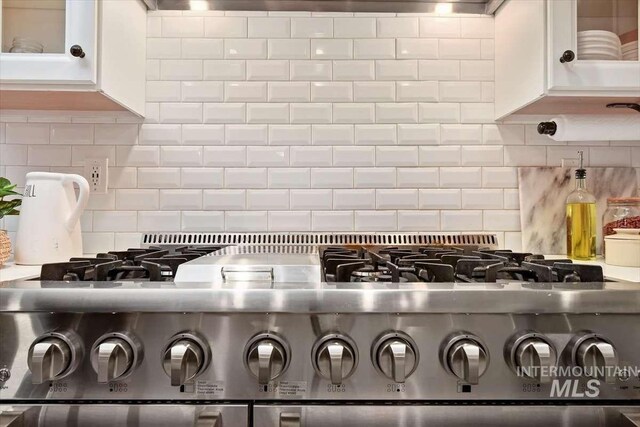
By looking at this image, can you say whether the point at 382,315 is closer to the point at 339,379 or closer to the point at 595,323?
the point at 339,379

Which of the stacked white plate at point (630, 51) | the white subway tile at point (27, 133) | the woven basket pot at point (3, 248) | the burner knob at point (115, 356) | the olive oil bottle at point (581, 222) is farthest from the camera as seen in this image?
the white subway tile at point (27, 133)

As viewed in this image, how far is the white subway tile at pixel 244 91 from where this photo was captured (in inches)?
58.2

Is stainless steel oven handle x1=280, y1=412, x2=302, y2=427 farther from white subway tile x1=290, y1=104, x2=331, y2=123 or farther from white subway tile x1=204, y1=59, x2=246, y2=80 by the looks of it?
white subway tile x1=204, y1=59, x2=246, y2=80

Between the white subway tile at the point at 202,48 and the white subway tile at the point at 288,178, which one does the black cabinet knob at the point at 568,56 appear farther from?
the white subway tile at the point at 202,48

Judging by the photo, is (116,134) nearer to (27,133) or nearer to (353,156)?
(27,133)

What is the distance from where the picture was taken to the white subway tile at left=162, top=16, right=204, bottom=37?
1.48 m

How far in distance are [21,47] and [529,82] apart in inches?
55.0

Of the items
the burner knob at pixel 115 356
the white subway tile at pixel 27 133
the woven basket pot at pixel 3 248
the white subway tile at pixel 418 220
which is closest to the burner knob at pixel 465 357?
the burner knob at pixel 115 356

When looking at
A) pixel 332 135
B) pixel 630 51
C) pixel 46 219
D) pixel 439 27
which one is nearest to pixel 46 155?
pixel 46 219

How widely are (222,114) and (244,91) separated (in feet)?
0.35

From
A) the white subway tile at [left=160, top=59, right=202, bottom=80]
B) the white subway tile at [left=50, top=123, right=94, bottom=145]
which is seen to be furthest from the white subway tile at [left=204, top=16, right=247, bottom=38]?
the white subway tile at [left=50, top=123, right=94, bottom=145]

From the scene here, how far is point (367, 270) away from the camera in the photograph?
0.93 metres

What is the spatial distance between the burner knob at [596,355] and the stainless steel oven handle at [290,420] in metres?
0.46

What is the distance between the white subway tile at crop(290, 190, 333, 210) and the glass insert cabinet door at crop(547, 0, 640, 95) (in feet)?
2.35
